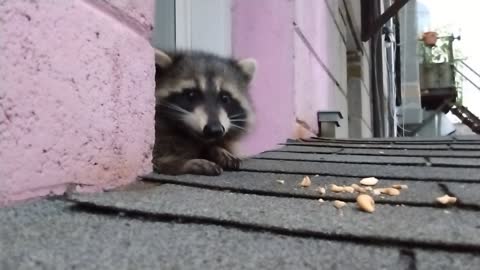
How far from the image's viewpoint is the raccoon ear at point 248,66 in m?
2.10

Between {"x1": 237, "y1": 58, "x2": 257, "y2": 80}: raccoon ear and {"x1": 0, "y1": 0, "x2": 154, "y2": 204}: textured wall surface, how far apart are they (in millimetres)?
821

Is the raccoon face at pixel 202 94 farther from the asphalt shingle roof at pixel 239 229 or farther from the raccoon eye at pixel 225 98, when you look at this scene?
the asphalt shingle roof at pixel 239 229

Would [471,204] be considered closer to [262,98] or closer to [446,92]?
[262,98]

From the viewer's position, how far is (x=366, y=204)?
957 mm

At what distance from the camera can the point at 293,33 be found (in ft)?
8.60

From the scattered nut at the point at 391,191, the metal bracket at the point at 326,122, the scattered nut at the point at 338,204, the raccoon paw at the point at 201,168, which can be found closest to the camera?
the scattered nut at the point at 338,204

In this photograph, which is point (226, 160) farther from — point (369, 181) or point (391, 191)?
point (391, 191)

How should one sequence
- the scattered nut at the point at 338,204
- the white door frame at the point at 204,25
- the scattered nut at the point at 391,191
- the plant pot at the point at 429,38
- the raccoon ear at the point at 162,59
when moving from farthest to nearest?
1. the plant pot at the point at 429,38
2. the white door frame at the point at 204,25
3. the raccoon ear at the point at 162,59
4. the scattered nut at the point at 391,191
5. the scattered nut at the point at 338,204

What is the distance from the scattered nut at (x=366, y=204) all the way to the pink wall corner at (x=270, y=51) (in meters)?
1.50

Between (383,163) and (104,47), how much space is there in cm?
94

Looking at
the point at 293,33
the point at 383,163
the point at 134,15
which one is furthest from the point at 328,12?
the point at 134,15

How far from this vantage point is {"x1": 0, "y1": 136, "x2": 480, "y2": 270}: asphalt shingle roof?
666mm

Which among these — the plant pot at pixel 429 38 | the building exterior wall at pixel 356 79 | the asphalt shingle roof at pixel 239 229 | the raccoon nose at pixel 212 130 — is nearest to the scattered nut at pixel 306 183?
the asphalt shingle roof at pixel 239 229

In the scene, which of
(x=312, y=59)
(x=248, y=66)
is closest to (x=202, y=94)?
(x=248, y=66)
